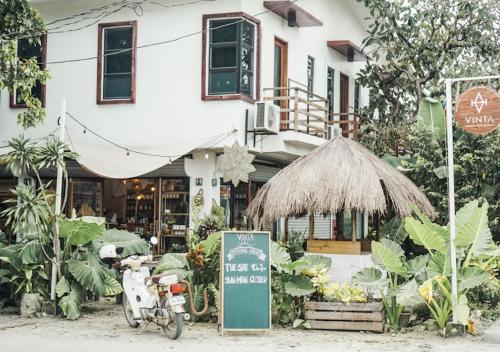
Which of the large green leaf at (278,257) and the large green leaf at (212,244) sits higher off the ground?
the large green leaf at (212,244)

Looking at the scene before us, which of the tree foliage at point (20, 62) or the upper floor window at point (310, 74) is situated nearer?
the tree foliage at point (20, 62)

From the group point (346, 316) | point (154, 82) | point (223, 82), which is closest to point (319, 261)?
point (346, 316)

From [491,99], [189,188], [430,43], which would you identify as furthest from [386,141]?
[491,99]

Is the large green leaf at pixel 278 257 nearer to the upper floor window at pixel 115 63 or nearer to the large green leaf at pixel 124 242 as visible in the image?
the large green leaf at pixel 124 242

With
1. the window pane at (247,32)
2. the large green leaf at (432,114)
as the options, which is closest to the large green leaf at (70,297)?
the window pane at (247,32)

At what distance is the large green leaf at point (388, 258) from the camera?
1111cm

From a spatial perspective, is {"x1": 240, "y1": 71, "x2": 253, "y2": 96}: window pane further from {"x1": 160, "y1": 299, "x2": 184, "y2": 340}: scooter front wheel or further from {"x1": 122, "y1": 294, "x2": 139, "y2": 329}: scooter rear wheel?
{"x1": 160, "y1": 299, "x2": 184, "y2": 340}: scooter front wheel

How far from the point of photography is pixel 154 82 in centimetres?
1709

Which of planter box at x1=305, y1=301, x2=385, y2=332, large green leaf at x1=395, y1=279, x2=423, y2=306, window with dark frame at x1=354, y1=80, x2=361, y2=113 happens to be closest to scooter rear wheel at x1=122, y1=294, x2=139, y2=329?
planter box at x1=305, y1=301, x2=385, y2=332

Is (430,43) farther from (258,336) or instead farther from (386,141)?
(258,336)

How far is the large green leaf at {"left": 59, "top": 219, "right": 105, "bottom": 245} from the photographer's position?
12.2 meters

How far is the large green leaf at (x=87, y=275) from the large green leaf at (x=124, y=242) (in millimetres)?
566

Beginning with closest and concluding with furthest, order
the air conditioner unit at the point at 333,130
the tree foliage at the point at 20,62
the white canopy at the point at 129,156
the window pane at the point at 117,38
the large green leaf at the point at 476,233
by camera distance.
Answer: the large green leaf at the point at 476,233 < the tree foliage at the point at 20,62 < the white canopy at the point at 129,156 < the window pane at the point at 117,38 < the air conditioner unit at the point at 333,130

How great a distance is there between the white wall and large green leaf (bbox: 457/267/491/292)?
22.3 ft
